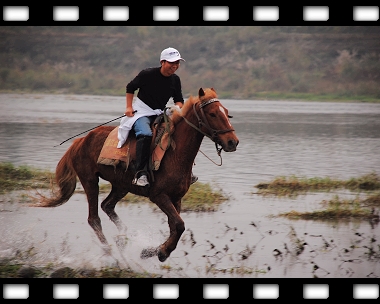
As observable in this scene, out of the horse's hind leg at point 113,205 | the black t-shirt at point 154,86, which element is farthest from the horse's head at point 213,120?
the horse's hind leg at point 113,205

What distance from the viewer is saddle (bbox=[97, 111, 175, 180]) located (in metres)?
10.0

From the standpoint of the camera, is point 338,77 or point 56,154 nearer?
point 56,154

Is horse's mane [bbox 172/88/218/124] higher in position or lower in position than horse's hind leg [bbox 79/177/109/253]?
higher

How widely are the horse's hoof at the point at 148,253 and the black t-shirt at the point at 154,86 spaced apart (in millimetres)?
1752

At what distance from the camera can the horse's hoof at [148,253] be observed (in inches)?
393

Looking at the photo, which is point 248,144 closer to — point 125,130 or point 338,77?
point 125,130

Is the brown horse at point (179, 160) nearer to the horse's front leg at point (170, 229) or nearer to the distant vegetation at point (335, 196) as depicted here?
the horse's front leg at point (170, 229)

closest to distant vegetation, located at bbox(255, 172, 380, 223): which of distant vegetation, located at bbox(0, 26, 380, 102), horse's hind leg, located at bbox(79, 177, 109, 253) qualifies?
horse's hind leg, located at bbox(79, 177, 109, 253)

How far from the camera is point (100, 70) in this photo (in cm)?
5303

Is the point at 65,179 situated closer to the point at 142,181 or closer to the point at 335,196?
the point at 142,181

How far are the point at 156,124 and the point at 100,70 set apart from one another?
142 ft

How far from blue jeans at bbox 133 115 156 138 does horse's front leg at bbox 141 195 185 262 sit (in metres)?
0.78

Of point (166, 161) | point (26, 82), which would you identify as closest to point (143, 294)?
point (166, 161)

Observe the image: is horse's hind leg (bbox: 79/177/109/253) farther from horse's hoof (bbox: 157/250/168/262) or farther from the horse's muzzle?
the horse's muzzle
